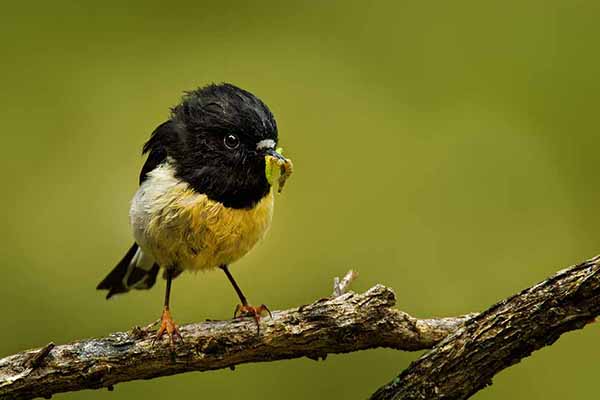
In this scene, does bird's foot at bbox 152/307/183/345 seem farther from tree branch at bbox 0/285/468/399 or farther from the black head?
the black head

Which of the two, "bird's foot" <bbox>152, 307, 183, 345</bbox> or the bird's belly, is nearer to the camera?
"bird's foot" <bbox>152, 307, 183, 345</bbox>

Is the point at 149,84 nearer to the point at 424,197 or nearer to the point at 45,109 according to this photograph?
the point at 45,109

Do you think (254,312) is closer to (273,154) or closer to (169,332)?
(169,332)

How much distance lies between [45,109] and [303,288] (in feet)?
11.1

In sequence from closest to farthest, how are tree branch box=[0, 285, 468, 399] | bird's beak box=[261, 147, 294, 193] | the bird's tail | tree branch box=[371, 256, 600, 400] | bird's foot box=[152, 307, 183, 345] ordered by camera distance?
tree branch box=[371, 256, 600, 400], tree branch box=[0, 285, 468, 399], bird's foot box=[152, 307, 183, 345], bird's beak box=[261, 147, 294, 193], the bird's tail

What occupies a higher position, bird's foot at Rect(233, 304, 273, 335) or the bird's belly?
the bird's belly

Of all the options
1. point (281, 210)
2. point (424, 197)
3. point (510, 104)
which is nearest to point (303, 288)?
point (281, 210)

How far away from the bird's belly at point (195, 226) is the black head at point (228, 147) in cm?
5

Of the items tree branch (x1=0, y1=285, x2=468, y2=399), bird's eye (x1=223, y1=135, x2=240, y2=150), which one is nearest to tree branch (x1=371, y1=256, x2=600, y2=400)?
tree branch (x1=0, y1=285, x2=468, y2=399)

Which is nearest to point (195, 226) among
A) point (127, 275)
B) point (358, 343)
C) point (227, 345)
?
point (227, 345)

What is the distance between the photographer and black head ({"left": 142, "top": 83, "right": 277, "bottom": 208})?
13.6ft

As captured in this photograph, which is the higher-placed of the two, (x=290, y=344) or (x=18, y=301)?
(x=18, y=301)

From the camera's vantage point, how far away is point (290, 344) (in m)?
3.73

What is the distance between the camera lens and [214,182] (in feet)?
13.7
